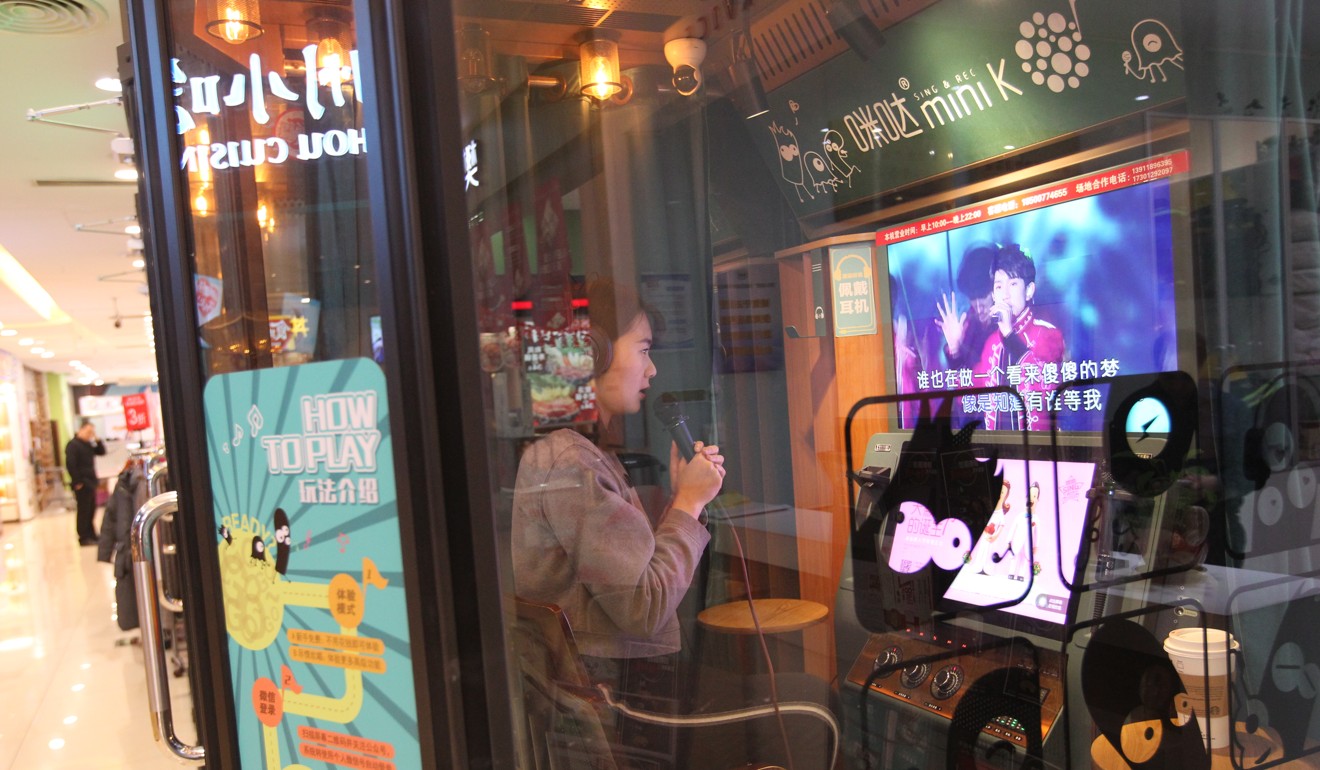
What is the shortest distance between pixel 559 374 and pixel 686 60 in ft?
4.66

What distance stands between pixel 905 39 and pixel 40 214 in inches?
248

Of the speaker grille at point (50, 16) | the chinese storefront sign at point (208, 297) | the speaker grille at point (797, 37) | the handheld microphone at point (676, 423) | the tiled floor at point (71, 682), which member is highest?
the speaker grille at point (50, 16)

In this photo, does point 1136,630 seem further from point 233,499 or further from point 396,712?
point 233,499

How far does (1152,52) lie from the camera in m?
2.37

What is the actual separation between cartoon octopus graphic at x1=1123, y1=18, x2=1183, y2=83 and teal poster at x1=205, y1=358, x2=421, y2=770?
2.12m

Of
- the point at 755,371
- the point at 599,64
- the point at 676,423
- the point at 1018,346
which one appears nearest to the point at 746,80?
the point at 599,64

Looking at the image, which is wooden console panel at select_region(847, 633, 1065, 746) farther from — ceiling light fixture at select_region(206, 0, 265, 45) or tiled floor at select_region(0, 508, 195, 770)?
tiled floor at select_region(0, 508, 195, 770)

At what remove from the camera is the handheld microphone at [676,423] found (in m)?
2.41

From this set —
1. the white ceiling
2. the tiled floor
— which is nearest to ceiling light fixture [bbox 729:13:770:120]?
the white ceiling

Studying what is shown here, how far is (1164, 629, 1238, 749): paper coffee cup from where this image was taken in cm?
223

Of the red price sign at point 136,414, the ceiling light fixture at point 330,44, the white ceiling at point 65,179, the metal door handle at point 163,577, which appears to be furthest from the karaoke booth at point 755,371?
the red price sign at point 136,414

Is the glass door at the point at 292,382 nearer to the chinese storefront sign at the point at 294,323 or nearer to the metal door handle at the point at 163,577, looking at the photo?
the chinese storefront sign at the point at 294,323

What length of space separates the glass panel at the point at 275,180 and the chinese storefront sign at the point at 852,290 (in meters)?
2.27

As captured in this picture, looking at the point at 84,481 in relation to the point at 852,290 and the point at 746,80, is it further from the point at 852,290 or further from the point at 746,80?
the point at 852,290
